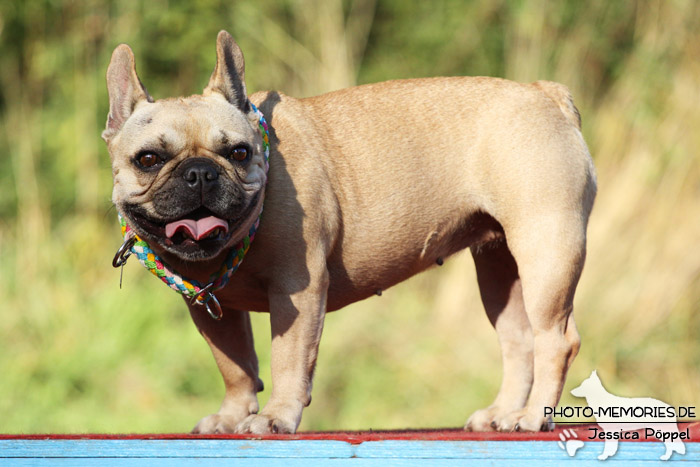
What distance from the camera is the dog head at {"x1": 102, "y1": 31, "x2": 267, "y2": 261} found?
3.65 metres

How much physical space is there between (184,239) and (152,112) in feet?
1.87

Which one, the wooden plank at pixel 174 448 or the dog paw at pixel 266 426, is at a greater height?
the wooden plank at pixel 174 448

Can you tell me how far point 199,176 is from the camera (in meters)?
3.62

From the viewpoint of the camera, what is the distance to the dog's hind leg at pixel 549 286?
4.17 metres

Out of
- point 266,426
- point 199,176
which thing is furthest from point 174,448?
point 199,176

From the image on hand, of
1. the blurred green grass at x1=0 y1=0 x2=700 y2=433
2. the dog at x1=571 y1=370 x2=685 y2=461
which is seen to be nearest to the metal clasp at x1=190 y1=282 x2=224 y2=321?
the dog at x1=571 y1=370 x2=685 y2=461

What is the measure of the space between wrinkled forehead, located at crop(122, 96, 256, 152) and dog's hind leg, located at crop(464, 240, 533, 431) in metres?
1.54

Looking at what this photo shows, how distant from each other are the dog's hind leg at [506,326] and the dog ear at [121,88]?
73.4 inches

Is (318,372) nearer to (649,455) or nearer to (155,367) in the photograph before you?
(155,367)

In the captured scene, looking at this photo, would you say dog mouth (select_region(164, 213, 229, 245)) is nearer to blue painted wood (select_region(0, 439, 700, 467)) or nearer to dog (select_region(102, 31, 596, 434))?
dog (select_region(102, 31, 596, 434))

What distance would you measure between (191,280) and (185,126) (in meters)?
0.65

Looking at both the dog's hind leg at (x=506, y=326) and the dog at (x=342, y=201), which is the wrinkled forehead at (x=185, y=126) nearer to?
the dog at (x=342, y=201)

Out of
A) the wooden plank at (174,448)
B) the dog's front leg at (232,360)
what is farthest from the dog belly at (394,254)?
the wooden plank at (174,448)

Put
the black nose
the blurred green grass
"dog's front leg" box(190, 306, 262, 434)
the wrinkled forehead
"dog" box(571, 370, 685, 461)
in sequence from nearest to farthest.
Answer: "dog" box(571, 370, 685, 461), the black nose, the wrinkled forehead, "dog's front leg" box(190, 306, 262, 434), the blurred green grass
